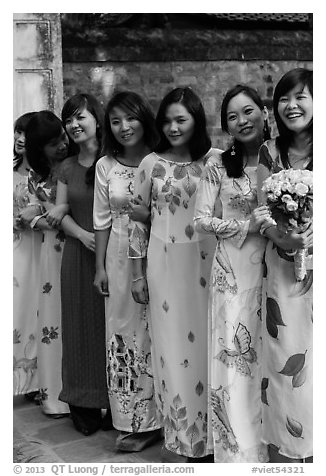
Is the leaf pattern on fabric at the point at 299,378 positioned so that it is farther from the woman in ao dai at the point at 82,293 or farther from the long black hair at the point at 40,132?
the long black hair at the point at 40,132

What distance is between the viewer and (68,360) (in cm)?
407

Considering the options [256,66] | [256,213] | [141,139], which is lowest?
[256,213]

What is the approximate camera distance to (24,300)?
4.73 metres

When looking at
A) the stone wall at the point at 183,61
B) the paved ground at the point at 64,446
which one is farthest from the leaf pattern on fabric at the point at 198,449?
the stone wall at the point at 183,61

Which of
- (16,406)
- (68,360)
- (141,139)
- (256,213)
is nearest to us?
(256,213)

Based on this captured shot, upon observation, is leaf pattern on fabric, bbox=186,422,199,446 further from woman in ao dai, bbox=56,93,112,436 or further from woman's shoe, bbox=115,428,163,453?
woman in ao dai, bbox=56,93,112,436

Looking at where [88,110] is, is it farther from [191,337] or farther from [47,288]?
[191,337]

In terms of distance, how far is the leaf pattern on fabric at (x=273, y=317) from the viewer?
2.92 metres

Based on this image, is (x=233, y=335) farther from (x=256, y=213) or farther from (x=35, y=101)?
(x=35, y=101)

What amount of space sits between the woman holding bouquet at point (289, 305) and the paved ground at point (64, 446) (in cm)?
76

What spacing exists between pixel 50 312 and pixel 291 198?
2232 millimetres

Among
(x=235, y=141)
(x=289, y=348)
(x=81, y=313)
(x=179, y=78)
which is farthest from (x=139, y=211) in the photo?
(x=179, y=78)

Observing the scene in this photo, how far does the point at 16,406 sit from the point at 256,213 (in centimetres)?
269

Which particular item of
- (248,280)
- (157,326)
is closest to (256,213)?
(248,280)
